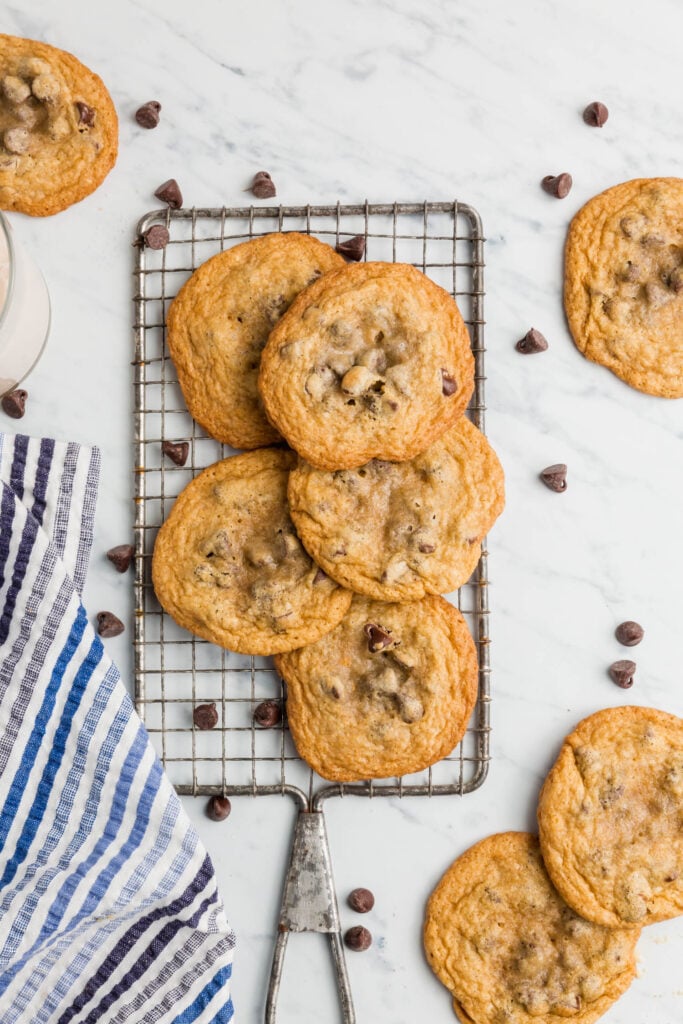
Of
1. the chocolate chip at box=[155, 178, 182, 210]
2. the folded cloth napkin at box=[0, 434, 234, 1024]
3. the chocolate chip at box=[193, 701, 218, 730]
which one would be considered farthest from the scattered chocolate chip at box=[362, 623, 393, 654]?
the chocolate chip at box=[155, 178, 182, 210]

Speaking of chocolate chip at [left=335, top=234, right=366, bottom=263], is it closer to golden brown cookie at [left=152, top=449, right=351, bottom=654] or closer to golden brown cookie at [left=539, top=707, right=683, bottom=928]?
golden brown cookie at [left=152, top=449, right=351, bottom=654]

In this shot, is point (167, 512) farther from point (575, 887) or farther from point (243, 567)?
point (575, 887)

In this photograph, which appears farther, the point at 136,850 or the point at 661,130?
the point at 661,130

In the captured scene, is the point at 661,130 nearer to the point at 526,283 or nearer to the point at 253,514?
the point at 526,283

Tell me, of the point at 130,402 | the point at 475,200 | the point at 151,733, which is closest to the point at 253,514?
the point at 130,402

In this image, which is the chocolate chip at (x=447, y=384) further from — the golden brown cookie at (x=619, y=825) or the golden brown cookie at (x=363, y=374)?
the golden brown cookie at (x=619, y=825)
